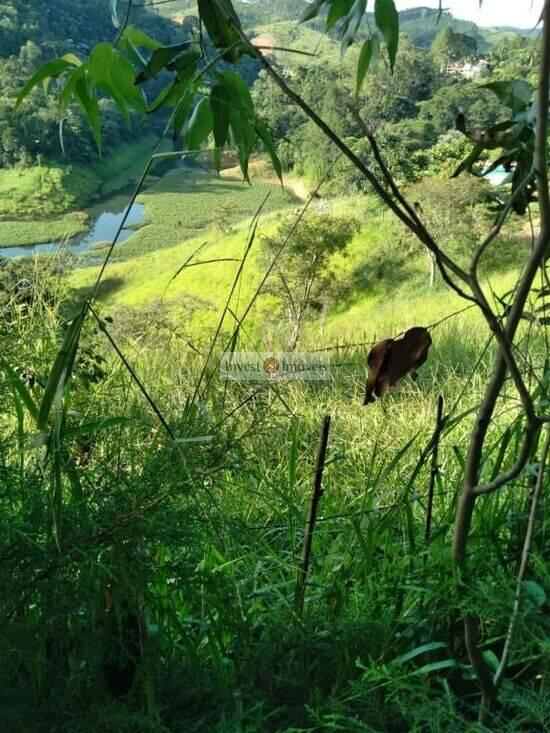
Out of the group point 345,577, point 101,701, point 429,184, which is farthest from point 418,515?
point 429,184

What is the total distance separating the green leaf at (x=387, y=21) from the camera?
0.40 meters

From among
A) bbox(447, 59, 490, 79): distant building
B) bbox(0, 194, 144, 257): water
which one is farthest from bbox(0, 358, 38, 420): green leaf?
bbox(447, 59, 490, 79): distant building

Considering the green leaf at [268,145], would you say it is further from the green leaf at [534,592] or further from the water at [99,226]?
the water at [99,226]

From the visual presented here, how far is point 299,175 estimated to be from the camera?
21484 mm

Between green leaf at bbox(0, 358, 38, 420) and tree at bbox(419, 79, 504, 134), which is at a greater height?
tree at bbox(419, 79, 504, 134)

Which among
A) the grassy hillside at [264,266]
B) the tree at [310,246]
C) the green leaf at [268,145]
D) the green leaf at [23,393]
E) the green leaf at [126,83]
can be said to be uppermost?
the green leaf at [126,83]

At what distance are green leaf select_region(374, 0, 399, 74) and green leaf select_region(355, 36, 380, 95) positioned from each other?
0.12ft

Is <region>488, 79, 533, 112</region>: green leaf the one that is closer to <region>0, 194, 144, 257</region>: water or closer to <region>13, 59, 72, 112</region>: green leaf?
<region>13, 59, 72, 112</region>: green leaf

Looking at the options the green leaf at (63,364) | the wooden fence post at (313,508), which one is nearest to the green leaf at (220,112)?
the green leaf at (63,364)

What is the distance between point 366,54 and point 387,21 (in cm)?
5

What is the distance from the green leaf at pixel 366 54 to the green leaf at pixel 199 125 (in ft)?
0.33

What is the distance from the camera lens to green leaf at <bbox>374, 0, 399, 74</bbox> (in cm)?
40

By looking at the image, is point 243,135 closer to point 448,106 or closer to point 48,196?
point 448,106

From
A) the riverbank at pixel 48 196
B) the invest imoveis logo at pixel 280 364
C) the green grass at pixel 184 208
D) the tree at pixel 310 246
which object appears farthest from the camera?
the green grass at pixel 184 208
